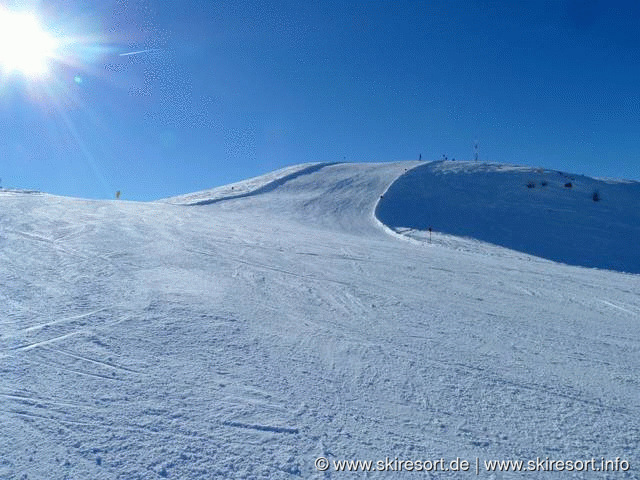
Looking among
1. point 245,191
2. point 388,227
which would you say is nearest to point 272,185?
point 245,191

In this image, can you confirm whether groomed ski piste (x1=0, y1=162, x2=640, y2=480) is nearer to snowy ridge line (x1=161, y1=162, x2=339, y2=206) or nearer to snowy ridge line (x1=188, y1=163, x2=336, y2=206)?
snowy ridge line (x1=188, y1=163, x2=336, y2=206)

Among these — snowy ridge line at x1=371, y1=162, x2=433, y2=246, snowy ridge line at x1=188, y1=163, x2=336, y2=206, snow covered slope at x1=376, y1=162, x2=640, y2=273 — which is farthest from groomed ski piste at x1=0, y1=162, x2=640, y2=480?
snowy ridge line at x1=188, y1=163, x2=336, y2=206

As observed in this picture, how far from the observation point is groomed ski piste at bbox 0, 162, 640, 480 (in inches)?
124

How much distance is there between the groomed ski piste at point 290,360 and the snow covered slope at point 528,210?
5.62 metres

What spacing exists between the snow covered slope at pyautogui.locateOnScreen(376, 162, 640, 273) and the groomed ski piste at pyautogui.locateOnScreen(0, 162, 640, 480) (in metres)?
5.62

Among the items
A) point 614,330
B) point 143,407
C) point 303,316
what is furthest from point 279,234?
point 143,407

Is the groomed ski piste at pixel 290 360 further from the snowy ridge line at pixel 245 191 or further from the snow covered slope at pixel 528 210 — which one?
the snowy ridge line at pixel 245 191

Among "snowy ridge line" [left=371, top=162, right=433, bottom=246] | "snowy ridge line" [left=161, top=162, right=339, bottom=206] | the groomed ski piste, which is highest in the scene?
"snowy ridge line" [left=161, top=162, right=339, bottom=206]

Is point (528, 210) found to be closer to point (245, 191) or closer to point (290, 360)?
point (245, 191)

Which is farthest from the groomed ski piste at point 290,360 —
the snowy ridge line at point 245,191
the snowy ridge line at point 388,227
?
the snowy ridge line at point 245,191

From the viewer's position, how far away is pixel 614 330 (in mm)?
6312

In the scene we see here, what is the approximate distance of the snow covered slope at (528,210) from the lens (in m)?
16.5

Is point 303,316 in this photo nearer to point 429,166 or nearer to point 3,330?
point 3,330

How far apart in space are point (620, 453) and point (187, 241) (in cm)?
882
